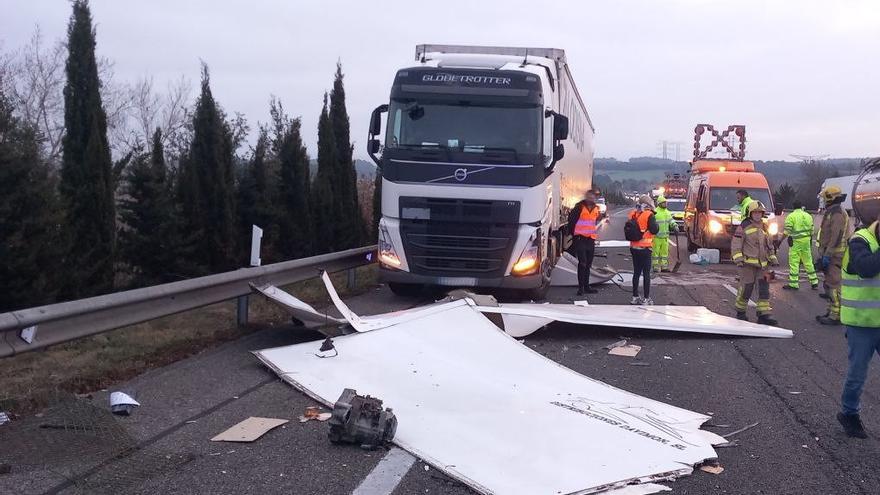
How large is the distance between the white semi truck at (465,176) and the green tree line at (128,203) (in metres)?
4.76

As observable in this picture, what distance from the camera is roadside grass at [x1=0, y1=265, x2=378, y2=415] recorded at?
6.29m

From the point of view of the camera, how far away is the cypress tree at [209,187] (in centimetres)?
1664

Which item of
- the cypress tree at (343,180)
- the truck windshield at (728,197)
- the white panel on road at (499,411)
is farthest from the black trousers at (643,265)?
the cypress tree at (343,180)

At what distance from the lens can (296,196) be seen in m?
20.4

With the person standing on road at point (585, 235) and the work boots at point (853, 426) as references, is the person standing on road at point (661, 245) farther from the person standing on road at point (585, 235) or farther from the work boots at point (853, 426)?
the work boots at point (853, 426)

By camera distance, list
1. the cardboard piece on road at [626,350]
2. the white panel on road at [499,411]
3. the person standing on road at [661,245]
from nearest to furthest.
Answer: the white panel on road at [499,411], the cardboard piece on road at [626,350], the person standing on road at [661,245]

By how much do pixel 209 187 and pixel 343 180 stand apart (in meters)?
7.24

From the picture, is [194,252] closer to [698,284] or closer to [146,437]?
[698,284]

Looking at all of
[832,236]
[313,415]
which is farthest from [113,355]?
[832,236]

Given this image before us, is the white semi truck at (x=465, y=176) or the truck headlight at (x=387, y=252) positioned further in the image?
the truck headlight at (x=387, y=252)


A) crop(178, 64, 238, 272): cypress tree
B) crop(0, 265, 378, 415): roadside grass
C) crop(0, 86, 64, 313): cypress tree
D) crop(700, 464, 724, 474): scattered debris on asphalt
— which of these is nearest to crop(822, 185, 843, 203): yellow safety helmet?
crop(0, 265, 378, 415): roadside grass

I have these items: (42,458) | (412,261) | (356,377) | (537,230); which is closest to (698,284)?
(537,230)

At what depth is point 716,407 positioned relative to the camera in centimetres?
631

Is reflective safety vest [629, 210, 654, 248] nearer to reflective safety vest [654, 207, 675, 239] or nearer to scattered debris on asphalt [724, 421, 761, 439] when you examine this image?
reflective safety vest [654, 207, 675, 239]
